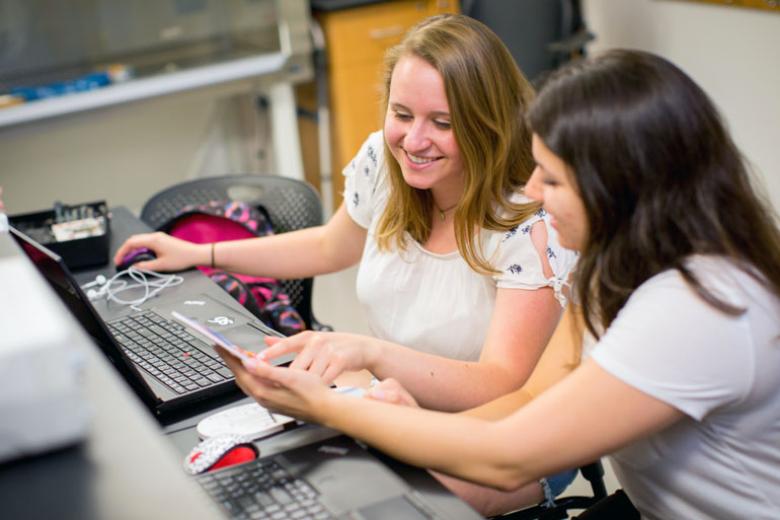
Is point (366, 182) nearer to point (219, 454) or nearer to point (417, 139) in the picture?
point (417, 139)

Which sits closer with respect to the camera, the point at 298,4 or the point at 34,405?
A: the point at 34,405

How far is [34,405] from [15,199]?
3250mm

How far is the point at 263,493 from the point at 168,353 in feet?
1.59

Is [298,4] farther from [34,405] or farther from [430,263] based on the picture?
[34,405]

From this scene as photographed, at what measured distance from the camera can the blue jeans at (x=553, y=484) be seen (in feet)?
4.78

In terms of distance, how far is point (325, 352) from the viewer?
4.21 ft

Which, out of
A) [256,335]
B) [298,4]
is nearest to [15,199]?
[298,4]

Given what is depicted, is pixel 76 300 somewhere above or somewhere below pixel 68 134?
above

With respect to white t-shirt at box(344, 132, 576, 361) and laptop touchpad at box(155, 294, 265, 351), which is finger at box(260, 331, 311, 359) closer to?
laptop touchpad at box(155, 294, 265, 351)

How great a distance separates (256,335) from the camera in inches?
59.2

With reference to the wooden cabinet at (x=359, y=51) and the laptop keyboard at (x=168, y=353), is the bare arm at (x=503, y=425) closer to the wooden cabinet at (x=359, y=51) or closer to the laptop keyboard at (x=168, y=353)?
the laptop keyboard at (x=168, y=353)

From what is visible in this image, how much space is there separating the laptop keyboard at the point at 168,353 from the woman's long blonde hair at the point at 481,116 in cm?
46

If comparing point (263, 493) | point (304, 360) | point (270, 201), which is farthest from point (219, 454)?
point (270, 201)

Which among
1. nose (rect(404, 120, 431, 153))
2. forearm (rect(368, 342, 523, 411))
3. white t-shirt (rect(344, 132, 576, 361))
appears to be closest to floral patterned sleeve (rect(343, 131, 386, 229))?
white t-shirt (rect(344, 132, 576, 361))
